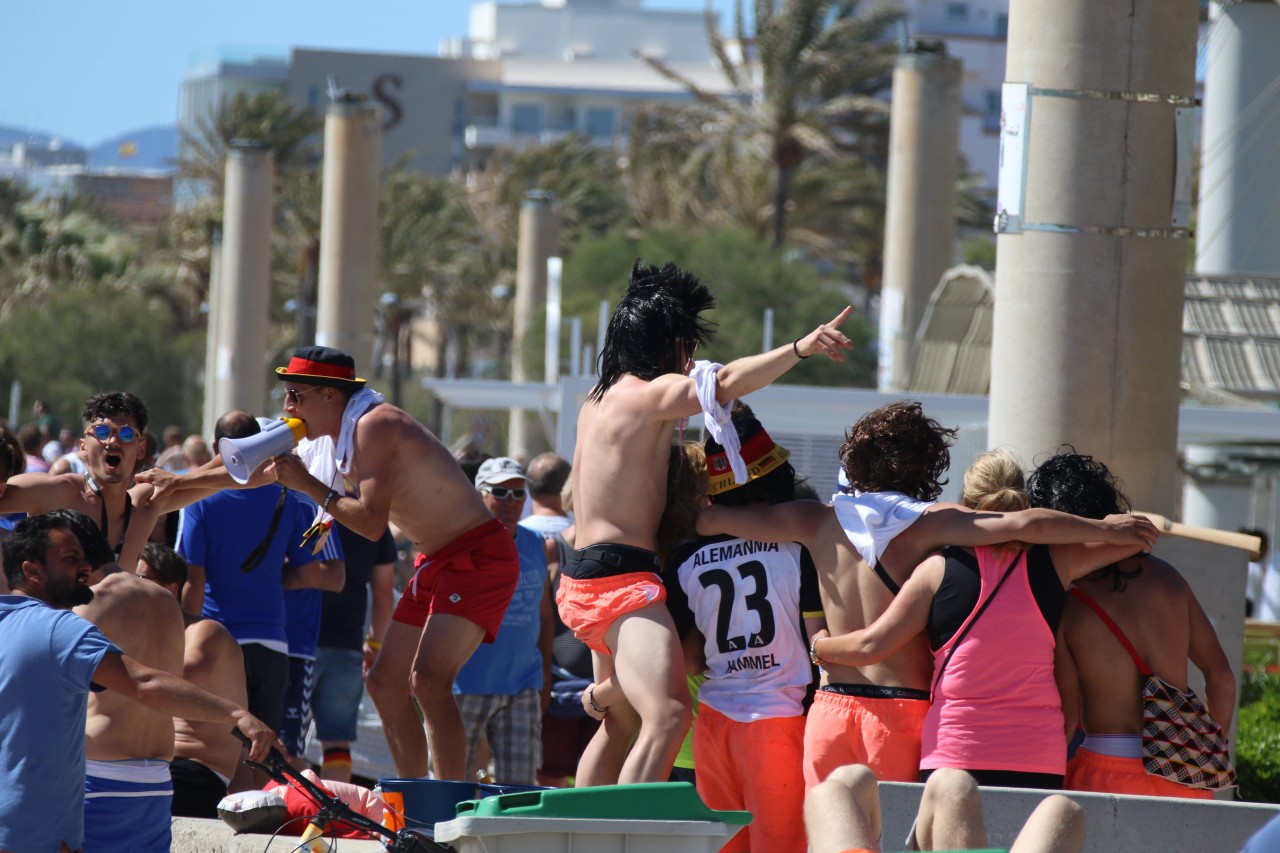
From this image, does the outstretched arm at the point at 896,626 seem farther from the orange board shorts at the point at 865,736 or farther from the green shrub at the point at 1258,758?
the green shrub at the point at 1258,758

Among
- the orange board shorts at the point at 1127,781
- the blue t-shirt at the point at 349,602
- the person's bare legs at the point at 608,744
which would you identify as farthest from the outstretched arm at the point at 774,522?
the blue t-shirt at the point at 349,602

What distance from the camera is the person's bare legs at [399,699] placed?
6648 millimetres

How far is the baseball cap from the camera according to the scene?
826 centimetres

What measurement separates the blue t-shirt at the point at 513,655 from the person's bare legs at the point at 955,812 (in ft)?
12.2

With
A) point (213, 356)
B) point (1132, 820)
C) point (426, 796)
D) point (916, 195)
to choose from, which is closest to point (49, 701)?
point (426, 796)

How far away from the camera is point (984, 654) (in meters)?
5.01

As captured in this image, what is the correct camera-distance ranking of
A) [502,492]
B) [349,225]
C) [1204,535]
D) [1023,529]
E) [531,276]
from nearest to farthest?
[1023,529]
[1204,535]
[502,492]
[349,225]
[531,276]

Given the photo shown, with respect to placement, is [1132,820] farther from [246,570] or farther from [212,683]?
[246,570]

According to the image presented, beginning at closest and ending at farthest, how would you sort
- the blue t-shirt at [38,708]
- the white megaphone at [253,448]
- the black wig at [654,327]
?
1. the blue t-shirt at [38,708]
2. the black wig at [654,327]
3. the white megaphone at [253,448]

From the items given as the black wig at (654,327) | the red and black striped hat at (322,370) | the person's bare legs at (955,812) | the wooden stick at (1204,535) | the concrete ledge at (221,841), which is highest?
the black wig at (654,327)

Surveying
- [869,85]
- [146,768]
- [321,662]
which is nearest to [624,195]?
[869,85]

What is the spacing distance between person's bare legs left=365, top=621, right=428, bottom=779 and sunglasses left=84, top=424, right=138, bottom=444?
1.26 metres

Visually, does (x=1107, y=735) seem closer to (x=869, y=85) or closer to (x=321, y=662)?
(x=321, y=662)

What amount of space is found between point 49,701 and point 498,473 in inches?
151
